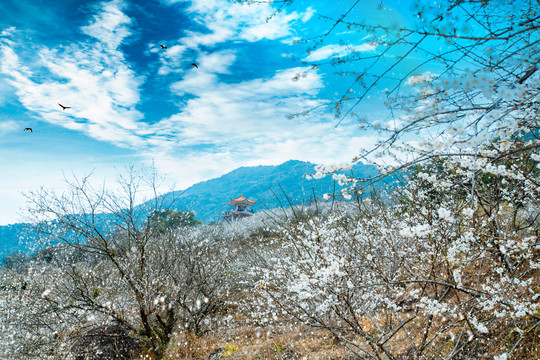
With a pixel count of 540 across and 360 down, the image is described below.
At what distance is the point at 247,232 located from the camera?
107 ft

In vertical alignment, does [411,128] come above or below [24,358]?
above

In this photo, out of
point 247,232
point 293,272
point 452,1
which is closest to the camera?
point 452,1

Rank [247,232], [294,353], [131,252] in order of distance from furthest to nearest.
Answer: [247,232] → [131,252] → [294,353]

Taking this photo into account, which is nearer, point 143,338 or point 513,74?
point 513,74

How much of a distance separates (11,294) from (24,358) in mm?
9122

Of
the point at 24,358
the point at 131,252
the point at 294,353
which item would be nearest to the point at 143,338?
the point at 131,252

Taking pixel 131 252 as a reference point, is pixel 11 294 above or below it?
below

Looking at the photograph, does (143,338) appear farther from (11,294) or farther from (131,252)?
(11,294)

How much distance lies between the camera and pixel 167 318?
29.5ft

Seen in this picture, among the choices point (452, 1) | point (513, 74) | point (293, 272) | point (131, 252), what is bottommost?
point (293, 272)

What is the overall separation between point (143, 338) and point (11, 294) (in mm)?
14564

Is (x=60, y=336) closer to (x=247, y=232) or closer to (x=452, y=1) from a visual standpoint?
(x=452, y=1)

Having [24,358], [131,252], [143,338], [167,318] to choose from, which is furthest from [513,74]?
[24,358]

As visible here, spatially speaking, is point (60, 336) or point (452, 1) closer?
point (452, 1)
